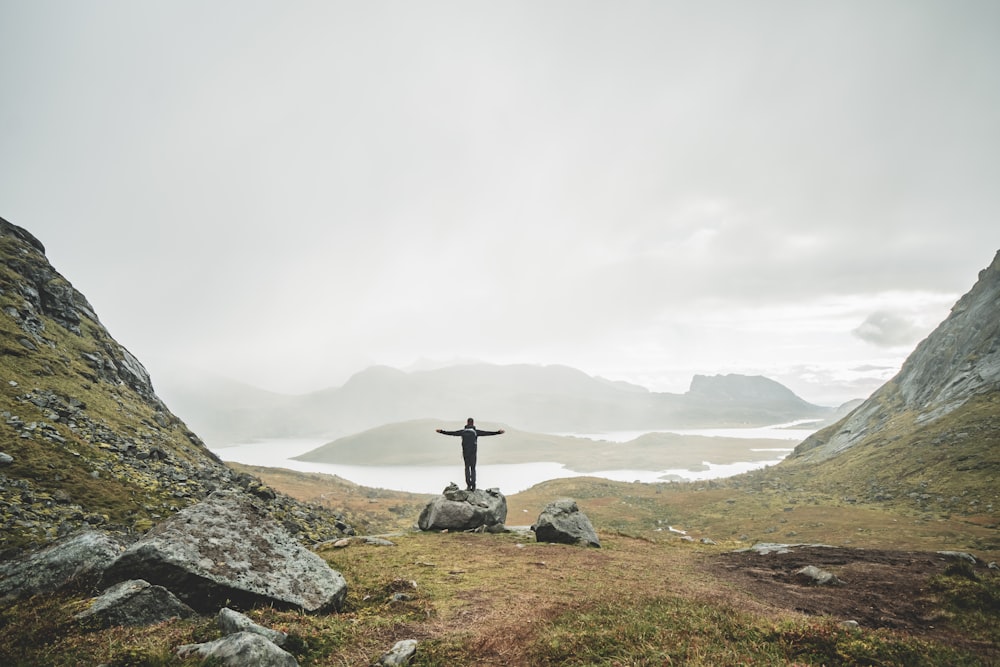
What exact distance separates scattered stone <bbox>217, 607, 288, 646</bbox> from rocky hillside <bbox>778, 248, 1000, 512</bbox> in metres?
62.3

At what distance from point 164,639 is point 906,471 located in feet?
269

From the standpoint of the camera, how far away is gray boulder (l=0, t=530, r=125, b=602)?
9.20 metres

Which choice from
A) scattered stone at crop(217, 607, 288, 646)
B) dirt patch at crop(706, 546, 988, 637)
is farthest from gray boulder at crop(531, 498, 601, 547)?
scattered stone at crop(217, 607, 288, 646)

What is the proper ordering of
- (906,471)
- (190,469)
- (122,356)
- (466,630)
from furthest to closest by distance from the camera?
(906,471)
(122,356)
(190,469)
(466,630)

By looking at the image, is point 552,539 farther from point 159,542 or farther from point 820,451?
point 820,451

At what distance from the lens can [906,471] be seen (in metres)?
59.0

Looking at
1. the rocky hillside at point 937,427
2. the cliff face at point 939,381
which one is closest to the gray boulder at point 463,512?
the rocky hillside at point 937,427

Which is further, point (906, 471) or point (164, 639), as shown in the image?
point (906, 471)

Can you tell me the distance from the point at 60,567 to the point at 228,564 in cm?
355

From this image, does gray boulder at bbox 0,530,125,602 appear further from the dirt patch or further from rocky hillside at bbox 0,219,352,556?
the dirt patch

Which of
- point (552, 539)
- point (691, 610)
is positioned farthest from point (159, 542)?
point (552, 539)

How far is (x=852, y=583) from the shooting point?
54.0 ft

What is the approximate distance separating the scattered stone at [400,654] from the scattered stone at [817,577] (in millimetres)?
16649

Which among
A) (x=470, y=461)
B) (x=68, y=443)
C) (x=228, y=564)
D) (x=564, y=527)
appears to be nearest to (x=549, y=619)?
(x=228, y=564)
